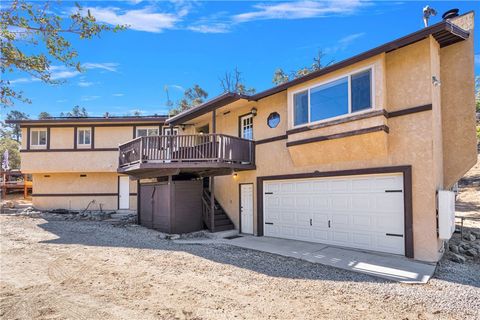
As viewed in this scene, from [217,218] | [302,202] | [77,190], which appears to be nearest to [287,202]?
[302,202]

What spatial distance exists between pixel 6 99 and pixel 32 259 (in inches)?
187

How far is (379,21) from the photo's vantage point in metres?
11.9

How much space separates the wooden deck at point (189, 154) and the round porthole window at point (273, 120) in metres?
1.23

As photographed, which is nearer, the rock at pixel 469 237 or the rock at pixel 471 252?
the rock at pixel 471 252

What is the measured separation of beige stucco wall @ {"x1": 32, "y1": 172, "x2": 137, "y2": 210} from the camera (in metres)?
17.8

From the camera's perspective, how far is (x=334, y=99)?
340 inches

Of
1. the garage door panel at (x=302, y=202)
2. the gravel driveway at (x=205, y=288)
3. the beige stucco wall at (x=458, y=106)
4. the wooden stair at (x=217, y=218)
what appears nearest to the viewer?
the gravel driveway at (x=205, y=288)

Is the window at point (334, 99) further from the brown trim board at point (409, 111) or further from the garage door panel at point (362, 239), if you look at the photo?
the garage door panel at point (362, 239)

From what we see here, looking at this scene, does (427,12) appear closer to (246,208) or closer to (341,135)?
(341,135)

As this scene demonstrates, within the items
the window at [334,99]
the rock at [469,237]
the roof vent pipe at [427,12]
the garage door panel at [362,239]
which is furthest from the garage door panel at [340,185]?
the roof vent pipe at [427,12]

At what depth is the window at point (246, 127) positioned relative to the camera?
12227mm

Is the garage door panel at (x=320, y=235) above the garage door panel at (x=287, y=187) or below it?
below

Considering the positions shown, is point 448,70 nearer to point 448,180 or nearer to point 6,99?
point 448,180

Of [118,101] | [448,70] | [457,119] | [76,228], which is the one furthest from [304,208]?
[118,101]
